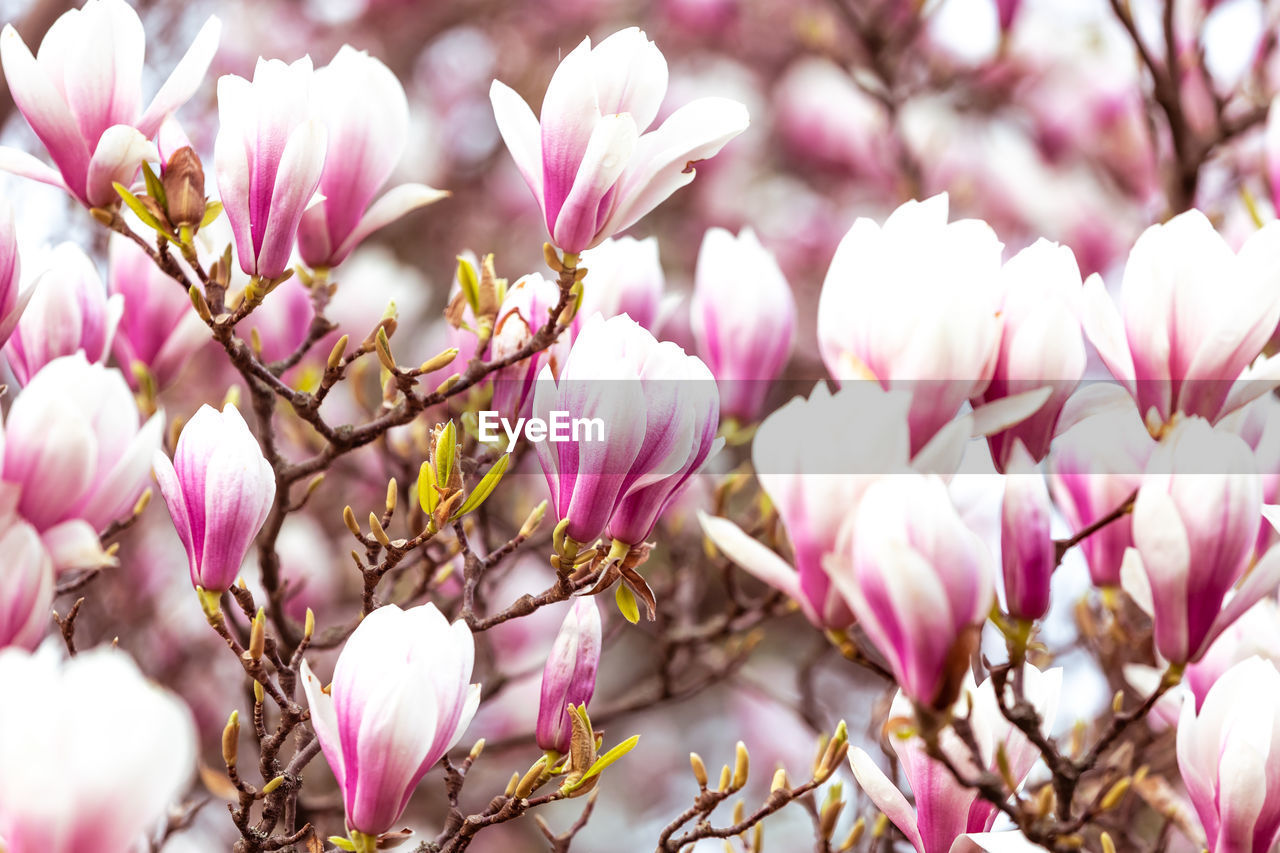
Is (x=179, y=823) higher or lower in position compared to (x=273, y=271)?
lower

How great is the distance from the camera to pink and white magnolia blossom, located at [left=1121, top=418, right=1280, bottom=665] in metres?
0.78

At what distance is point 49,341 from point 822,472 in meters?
0.75

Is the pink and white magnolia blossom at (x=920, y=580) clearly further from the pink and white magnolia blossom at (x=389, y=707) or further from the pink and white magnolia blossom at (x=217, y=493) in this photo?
the pink and white magnolia blossom at (x=217, y=493)

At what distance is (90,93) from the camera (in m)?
0.97

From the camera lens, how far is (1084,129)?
9.50 ft

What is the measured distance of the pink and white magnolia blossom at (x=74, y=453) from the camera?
73 centimetres

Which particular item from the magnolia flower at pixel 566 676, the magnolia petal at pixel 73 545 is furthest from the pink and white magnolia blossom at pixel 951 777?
the magnolia petal at pixel 73 545

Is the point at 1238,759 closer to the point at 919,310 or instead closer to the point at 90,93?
the point at 919,310

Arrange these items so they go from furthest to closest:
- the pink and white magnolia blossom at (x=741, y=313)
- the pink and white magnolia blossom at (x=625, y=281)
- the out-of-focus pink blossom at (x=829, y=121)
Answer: the out-of-focus pink blossom at (x=829, y=121) < the pink and white magnolia blossom at (x=741, y=313) < the pink and white magnolia blossom at (x=625, y=281)

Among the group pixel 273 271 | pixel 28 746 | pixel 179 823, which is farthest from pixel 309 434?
pixel 28 746

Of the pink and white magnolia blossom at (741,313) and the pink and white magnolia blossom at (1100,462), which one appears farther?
the pink and white magnolia blossom at (741,313)

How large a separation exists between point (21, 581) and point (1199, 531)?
2.71ft

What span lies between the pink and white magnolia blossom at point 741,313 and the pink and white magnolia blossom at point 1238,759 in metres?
0.65

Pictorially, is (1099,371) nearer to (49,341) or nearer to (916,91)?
(916,91)
